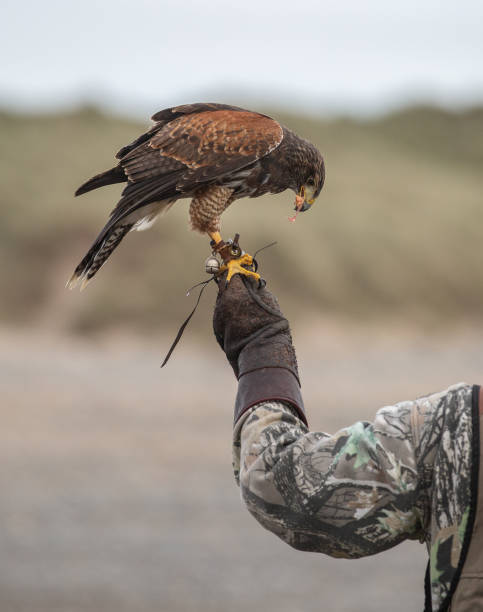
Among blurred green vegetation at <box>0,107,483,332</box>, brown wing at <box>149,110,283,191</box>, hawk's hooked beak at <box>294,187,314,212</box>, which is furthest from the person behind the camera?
blurred green vegetation at <box>0,107,483,332</box>

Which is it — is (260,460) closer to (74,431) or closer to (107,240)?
(107,240)

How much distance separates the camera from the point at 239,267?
10.3 ft

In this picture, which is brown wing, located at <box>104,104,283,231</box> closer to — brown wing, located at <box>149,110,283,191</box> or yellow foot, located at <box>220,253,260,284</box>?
brown wing, located at <box>149,110,283,191</box>

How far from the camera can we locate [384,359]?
89.6 ft

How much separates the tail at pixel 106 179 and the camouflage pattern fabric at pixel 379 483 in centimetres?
168

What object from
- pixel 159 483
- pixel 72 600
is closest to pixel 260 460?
pixel 72 600

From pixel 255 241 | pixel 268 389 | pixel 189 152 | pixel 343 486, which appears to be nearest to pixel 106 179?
pixel 189 152

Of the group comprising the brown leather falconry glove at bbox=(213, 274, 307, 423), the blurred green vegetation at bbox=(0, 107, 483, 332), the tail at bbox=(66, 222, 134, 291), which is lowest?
the blurred green vegetation at bbox=(0, 107, 483, 332)

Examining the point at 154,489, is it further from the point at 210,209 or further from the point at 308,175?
the point at 210,209

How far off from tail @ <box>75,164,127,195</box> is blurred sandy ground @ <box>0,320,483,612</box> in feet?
21.3

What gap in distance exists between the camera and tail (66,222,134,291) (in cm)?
352

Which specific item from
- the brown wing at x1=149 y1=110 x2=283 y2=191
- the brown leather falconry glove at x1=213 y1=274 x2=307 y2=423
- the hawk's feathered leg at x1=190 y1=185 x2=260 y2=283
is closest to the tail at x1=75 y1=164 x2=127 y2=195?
the brown wing at x1=149 y1=110 x2=283 y2=191

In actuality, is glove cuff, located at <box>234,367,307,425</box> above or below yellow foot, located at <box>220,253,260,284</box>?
above

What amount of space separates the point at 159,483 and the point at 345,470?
489 inches
